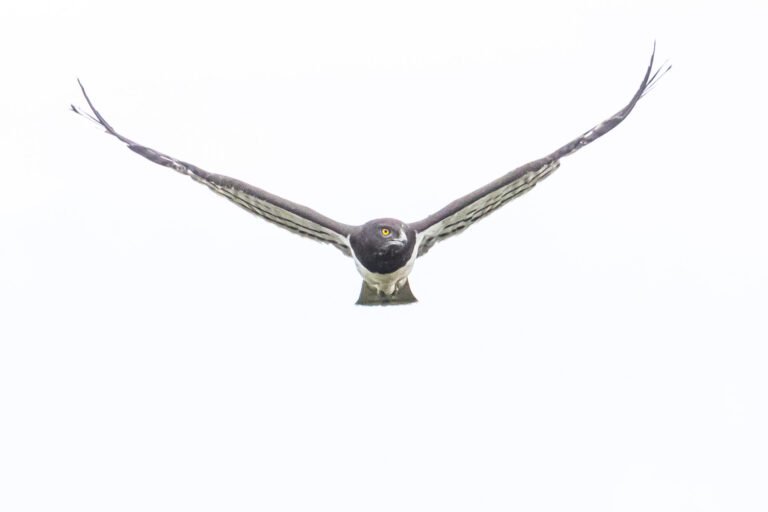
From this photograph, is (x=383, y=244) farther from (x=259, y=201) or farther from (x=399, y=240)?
(x=259, y=201)

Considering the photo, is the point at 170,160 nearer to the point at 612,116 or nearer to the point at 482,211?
the point at 482,211

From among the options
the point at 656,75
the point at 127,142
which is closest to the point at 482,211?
the point at 656,75

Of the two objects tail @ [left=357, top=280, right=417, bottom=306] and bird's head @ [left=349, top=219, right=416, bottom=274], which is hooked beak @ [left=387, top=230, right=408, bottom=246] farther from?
tail @ [left=357, top=280, right=417, bottom=306]

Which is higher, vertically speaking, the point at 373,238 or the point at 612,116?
the point at 612,116

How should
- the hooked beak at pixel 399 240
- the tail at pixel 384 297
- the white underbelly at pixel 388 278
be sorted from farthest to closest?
the tail at pixel 384 297, the white underbelly at pixel 388 278, the hooked beak at pixel 399 240

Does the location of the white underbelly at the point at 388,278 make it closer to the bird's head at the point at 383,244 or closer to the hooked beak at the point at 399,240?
the bird's head at the point at 383,244
